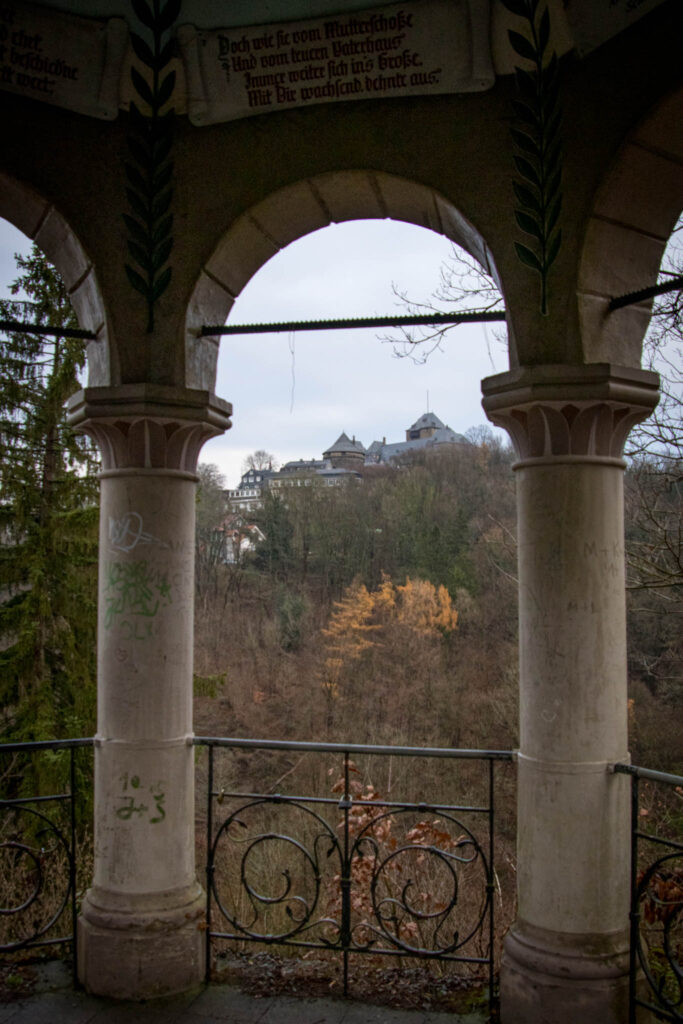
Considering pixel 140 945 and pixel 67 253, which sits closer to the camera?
pixel 140 945

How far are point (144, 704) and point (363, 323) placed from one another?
176cm

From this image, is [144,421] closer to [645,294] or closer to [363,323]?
[363,323]

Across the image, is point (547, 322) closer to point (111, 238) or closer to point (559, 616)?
point (559, 616)

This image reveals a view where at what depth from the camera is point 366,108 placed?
320cm

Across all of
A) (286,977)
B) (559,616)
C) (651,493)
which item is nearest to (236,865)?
(651,493)

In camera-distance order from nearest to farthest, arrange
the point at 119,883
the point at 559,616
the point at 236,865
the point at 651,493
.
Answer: the point at 559,616
the point at 119,883
the point at 651,493
the point at 236,865

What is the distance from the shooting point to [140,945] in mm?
3092

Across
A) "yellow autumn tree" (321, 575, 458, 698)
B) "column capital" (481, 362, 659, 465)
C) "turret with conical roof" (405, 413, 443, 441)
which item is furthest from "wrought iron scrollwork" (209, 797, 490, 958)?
"turret with conical roof" (405, 413, 443, 441)

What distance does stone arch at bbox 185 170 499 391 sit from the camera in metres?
3.25

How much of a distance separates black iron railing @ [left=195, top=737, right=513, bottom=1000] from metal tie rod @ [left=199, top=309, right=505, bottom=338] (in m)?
1.64

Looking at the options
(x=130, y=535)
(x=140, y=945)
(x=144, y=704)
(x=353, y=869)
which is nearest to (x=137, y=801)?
(x=144, y=704)

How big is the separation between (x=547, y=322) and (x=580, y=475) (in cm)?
56

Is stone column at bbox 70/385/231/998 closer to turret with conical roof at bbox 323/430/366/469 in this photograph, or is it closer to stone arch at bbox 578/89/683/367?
stone arch at bbox 578/89/683/367

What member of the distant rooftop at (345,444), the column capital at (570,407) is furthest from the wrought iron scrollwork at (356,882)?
the distant rooftop at (345,444)
